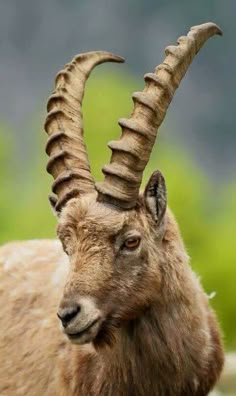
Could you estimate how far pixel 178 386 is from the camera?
12406 mm

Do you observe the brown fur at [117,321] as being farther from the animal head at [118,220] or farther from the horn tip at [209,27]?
the horn tip at [209,27]

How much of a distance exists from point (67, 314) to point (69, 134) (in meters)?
2.19

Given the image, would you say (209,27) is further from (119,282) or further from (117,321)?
(117,321)

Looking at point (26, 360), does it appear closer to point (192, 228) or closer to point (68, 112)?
point (68, 112)

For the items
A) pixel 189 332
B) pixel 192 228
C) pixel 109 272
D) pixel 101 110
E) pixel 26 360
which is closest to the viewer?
pixel 109 272

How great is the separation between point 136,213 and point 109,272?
0.64 m

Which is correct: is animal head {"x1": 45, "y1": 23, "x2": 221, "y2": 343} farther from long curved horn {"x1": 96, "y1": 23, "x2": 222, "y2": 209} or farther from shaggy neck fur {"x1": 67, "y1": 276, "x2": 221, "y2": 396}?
shaggy neck fur {"x1": 67, "y1": 276, "x2": 221, "y2": 396}

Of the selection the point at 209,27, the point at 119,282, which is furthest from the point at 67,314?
the point at 209,27

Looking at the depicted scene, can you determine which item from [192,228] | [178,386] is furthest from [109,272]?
[192,228]

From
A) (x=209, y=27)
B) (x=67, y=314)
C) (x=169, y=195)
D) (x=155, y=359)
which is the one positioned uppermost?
(x=169, y=195)

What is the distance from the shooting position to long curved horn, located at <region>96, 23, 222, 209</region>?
11727 mm

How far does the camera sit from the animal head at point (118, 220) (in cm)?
1131

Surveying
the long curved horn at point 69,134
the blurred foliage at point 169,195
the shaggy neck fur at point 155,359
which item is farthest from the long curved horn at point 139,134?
the blurred foliage at point 169,195

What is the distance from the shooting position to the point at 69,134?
1269 centimetres
